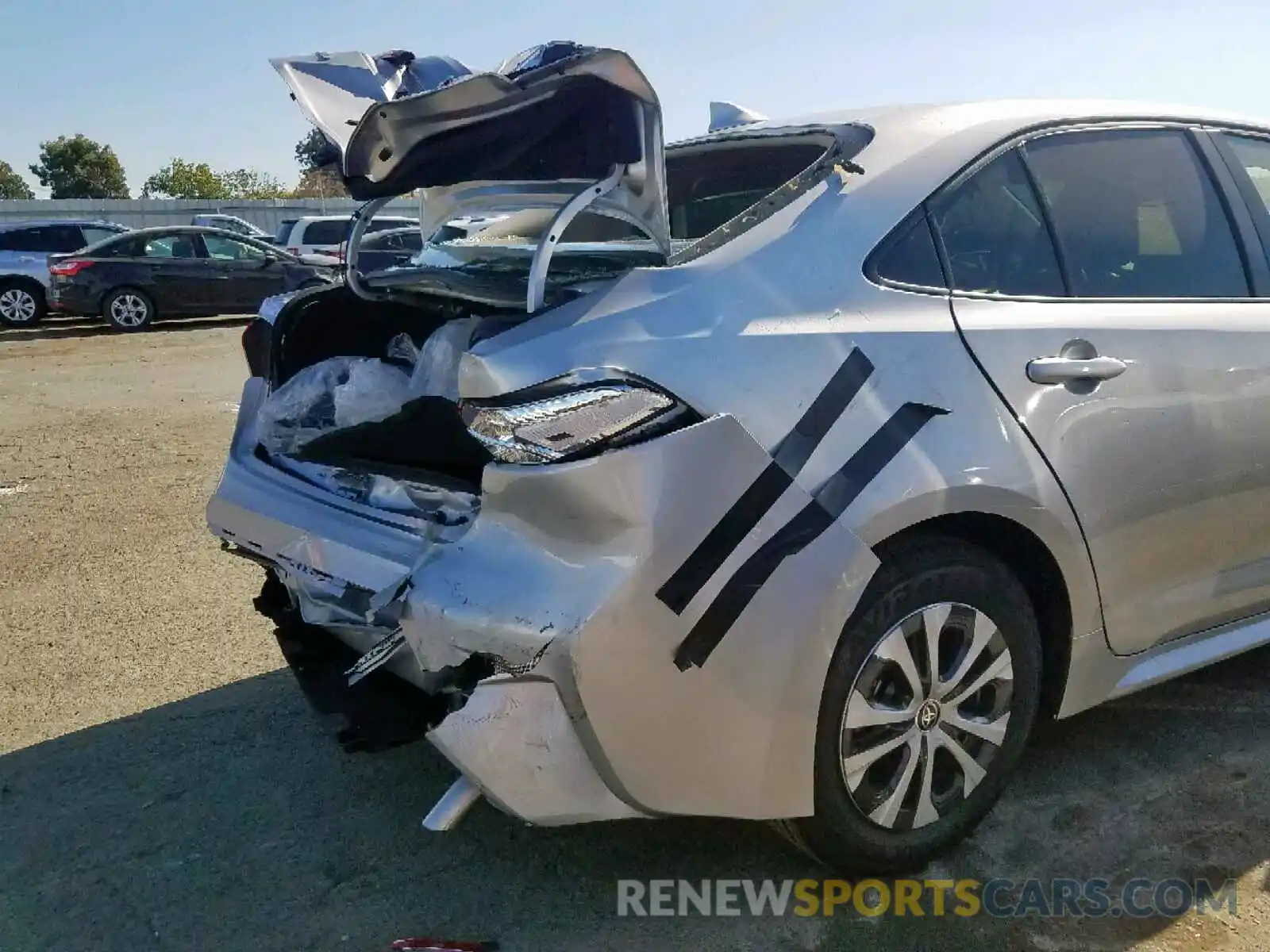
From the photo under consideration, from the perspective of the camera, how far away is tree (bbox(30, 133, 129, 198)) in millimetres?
70375

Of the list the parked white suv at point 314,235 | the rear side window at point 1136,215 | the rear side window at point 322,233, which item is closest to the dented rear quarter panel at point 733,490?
the rear side window at point 1136,215

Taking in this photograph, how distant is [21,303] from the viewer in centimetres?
1733

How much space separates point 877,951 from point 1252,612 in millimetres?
1631

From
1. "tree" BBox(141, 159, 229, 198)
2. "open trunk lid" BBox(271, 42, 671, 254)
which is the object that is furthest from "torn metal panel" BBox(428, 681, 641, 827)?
"tree" BBox(141, 159, 229, 198)

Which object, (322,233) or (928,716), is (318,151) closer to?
(928,716)

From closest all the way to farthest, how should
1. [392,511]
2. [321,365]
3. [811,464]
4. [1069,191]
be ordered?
[811,464], [392,511], [1069,191], [321,365]

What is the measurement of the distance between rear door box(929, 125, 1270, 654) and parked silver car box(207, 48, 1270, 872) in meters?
0.01

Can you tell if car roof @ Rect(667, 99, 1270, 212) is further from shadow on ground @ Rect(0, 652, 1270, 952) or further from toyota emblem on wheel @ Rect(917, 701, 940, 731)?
shadow on ground @ Rect(0, 652, 1270, 952)

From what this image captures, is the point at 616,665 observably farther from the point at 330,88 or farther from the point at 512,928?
the point at 330,88

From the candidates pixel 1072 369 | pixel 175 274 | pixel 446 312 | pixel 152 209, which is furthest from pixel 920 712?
pixel 152 209

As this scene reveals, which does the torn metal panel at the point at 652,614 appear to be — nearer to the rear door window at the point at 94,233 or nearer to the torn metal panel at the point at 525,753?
the torn metal panel at the point at 525,753

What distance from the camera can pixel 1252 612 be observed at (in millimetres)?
3281

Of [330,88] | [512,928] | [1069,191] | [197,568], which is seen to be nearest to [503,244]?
[330,88]

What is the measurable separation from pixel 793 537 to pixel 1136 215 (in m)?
1.52
